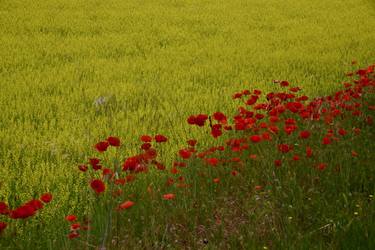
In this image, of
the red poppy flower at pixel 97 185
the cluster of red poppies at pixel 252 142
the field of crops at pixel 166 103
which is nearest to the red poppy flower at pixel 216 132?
the cluster of red poppies at pixel 252 142

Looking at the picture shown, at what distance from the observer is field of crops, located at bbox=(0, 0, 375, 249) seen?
2.89 meters

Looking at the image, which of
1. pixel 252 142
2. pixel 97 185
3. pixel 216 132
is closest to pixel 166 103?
pixel 252 142

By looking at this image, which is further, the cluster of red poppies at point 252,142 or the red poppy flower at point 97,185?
the cluster of red poppies at point 252,142

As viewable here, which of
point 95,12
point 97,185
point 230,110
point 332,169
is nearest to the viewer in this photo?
point 97,185

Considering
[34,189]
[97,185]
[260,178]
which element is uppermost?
[97,185]

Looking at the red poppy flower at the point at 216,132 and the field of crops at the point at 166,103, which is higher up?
the red poppy flower at the point at 216,132

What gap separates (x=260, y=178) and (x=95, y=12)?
30.3 ft

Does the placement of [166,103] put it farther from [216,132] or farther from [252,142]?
[216,132]

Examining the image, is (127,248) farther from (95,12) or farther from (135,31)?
(95,12)

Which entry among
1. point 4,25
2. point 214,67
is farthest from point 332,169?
point 4,25

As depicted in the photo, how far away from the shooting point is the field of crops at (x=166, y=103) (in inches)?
114

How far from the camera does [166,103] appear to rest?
5.94 meters

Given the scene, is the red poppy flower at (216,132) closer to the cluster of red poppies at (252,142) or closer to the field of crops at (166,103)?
the cluster of red poppies at (252,142)

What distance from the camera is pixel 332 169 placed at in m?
3.59
